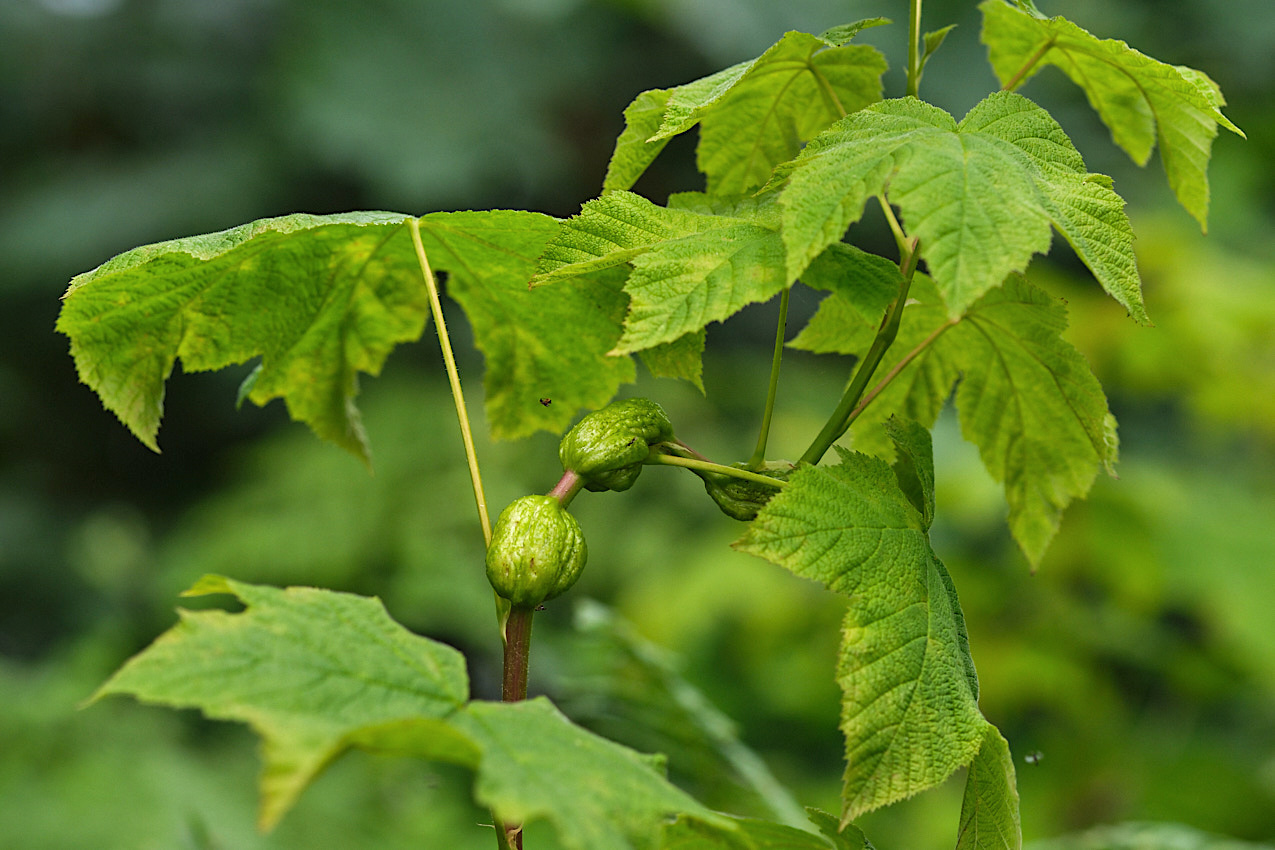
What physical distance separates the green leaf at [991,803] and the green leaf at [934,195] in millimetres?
284

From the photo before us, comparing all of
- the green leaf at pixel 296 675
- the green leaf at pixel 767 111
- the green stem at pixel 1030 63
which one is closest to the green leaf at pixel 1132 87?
the green stem at pixel 1030 63

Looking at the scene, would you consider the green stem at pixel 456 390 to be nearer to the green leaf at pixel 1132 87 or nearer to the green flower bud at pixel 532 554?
the green flower bud at pixel 532 554

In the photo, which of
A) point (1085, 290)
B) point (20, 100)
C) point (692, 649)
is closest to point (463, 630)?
point (692, 649)

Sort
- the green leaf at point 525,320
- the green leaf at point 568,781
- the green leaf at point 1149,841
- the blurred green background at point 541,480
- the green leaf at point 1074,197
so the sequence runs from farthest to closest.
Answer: the blurred green background at point 541,480 → the green leaf at point 1149,841 → the green leaf at point 525,320 → the green leaf at point 1074,197 → the green leaf at point 568,781

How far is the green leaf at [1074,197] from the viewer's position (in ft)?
Result: 1.86

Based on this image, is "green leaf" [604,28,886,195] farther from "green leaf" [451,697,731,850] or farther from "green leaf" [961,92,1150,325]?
"green leaf" [451,697,731,850]

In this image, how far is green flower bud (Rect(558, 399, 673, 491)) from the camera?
2.27ft

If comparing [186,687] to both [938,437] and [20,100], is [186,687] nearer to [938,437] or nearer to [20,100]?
[938,437]

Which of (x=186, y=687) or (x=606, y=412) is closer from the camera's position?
(x=186, y=687)

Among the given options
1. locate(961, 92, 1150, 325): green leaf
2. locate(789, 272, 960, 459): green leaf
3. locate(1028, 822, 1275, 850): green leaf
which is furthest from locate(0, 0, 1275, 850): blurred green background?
locate(961, 92, 1150, 325): green leaf

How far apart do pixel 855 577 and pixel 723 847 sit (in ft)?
0.61

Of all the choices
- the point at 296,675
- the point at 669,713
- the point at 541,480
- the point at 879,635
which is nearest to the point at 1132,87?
the point at 879,635

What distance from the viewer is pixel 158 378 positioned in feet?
2.62

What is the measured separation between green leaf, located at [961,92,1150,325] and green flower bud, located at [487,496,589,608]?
322mm
